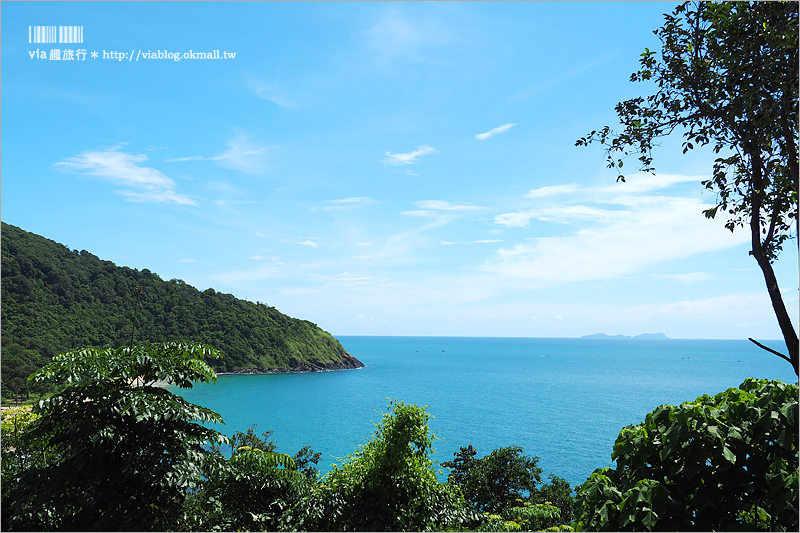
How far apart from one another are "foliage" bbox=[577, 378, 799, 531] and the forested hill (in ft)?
68.4

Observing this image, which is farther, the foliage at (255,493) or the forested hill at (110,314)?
the forested hill at (110,314)

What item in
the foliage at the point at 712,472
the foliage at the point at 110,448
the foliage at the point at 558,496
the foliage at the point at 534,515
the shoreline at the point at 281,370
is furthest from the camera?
the shoreline at the point at 281,370

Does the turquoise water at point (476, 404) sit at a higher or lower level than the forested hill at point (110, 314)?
lower

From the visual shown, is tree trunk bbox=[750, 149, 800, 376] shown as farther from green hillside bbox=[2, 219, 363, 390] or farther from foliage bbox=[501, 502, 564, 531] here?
green hillside bbox=[2, 219, 363, 390]

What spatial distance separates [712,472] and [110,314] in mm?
48280

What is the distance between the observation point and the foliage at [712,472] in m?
2.26

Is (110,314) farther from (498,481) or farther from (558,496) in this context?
(558,496)

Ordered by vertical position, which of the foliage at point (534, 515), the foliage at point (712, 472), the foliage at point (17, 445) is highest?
the foliage at point (712, 472)

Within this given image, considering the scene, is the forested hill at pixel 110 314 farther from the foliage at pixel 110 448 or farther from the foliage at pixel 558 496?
the foliage at pixel 558 496

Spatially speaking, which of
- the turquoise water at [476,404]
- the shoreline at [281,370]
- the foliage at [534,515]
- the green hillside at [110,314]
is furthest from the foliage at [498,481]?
the shoreline at [281,370]

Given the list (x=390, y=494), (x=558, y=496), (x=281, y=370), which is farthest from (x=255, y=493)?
(x=281, y=370)

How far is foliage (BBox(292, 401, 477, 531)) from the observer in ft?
18.2

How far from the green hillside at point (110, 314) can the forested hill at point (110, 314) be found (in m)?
0.07

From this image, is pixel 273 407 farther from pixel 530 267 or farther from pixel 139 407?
pixel 139 407
